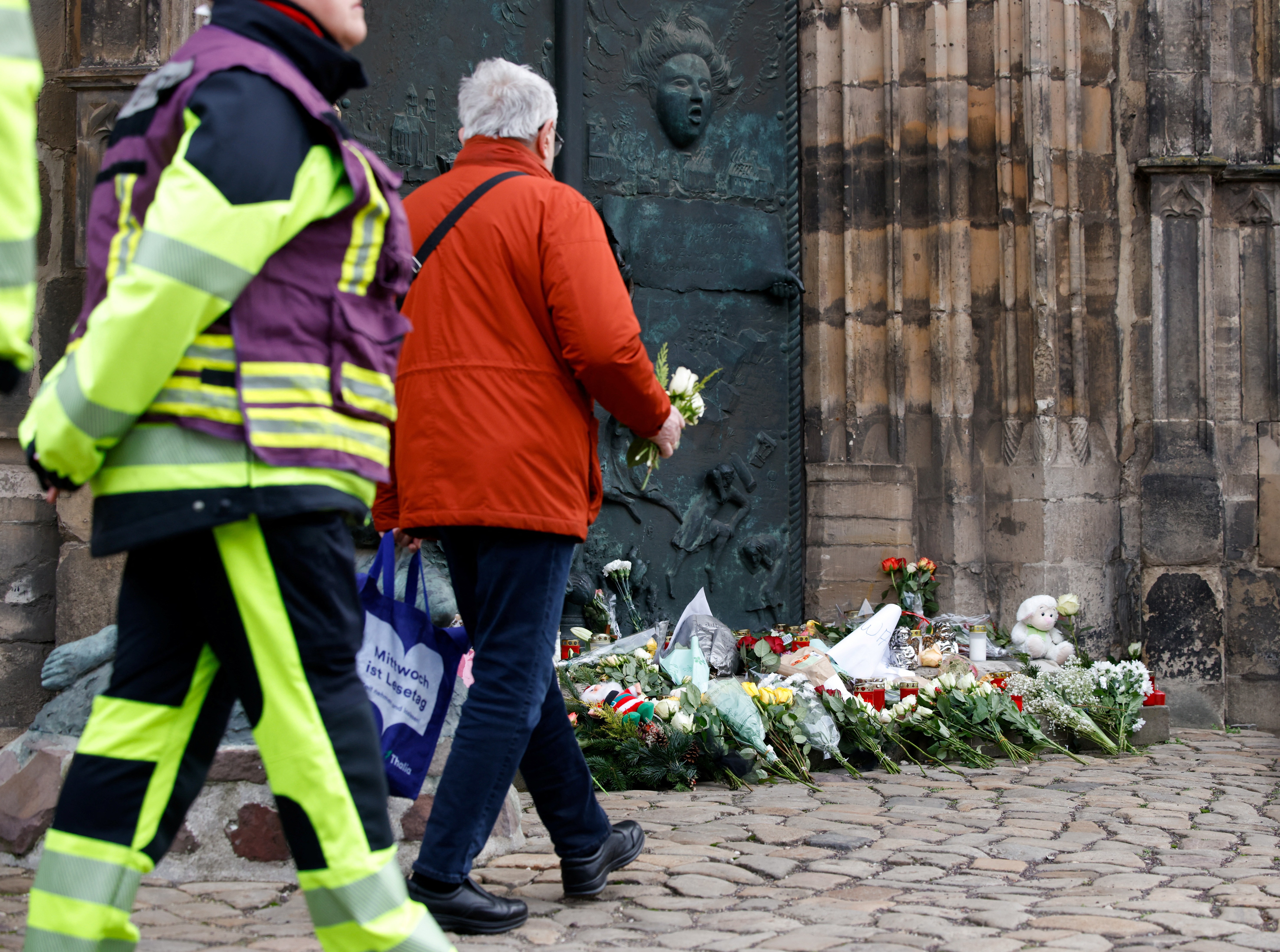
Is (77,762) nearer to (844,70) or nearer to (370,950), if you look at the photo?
(370,950)

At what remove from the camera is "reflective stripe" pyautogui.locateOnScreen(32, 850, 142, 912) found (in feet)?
6.37

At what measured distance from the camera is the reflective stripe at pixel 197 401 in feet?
6.40

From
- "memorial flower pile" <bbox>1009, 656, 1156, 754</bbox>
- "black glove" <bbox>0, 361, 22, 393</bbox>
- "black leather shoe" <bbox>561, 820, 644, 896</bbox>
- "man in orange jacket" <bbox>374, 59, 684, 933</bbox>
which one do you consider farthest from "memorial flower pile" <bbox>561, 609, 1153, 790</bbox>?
"black glove" <bbox>0, 361, 22, 393</bbox>

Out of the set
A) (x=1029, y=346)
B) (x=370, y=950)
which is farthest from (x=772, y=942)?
(x=1029, y=346)

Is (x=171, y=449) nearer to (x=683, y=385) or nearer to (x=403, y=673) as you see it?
(x=403, y=673)

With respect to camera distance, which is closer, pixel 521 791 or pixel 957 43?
pixel 521 791

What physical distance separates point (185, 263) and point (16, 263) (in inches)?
13.0

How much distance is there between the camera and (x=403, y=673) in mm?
3045

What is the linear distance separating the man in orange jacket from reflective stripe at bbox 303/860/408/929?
0.86 m

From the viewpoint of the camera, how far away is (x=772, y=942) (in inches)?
110

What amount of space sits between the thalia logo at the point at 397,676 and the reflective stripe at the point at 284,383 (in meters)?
1.11

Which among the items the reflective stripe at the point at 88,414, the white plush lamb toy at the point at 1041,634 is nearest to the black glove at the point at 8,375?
the reflective stripe at the point at 88,414

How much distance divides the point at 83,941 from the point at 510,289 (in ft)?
5.13

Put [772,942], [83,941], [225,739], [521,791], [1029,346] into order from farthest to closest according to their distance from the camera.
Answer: [1029,346] → [521,791] → [225,739] → [772,942] → [83,941]
